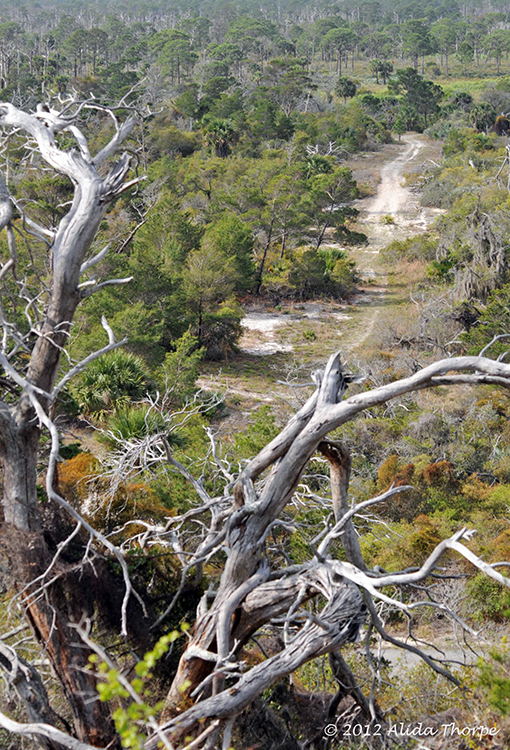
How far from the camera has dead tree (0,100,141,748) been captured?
3.84 meters

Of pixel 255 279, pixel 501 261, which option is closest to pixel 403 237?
pixel 255 279

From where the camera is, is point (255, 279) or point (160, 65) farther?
point (160, 65)

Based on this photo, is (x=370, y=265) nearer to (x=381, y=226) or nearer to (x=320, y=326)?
(x=381, y=226)

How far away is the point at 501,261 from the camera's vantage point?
1956 cm

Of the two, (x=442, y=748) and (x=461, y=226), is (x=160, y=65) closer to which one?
(x=461, y=226)

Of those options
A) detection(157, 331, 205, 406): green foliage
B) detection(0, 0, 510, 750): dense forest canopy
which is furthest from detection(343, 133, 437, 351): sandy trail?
detection(157, 331, 205, 406): green foliage

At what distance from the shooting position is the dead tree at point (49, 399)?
3840 millimetres

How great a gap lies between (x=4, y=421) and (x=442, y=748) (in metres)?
3.70

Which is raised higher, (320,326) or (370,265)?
(370,265)

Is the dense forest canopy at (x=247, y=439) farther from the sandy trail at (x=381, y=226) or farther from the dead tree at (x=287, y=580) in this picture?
the sandy trail at (x=381, y=226)

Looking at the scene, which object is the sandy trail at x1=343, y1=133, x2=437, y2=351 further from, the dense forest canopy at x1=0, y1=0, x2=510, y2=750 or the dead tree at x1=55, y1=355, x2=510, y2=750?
the dead tree at x1=55, y1=355, x2=510, y2=750

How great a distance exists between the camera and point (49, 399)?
3.81 m

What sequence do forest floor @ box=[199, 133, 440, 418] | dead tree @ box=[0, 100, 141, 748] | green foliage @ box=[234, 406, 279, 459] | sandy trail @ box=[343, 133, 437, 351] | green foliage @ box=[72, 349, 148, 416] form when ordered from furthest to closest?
sandy trail @ box=[343, 133, 437, 351] → forest floor @ box=[199, 133, 440, 418] → green foliage @ box=[72, 349, 148, 416] → green foliage @ box=[234, 406, 279, 459] → dead tree @ box=[0, 100, 141, 748]

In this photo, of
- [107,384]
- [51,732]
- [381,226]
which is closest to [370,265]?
[381,226]
